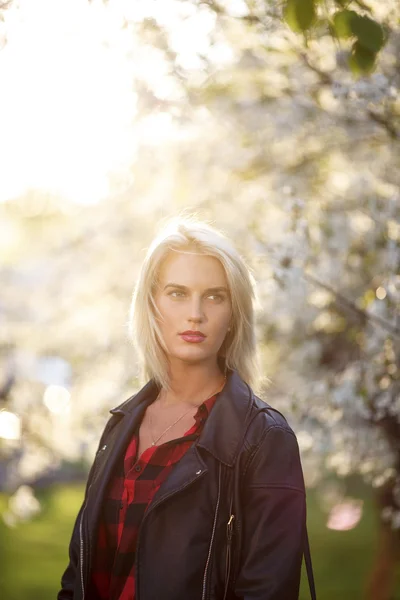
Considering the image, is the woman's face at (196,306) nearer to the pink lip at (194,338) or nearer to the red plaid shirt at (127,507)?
the pink lip at (194,338)

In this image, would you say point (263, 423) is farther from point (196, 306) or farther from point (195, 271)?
point (195, 271)

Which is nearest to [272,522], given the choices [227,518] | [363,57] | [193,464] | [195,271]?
[227,518]

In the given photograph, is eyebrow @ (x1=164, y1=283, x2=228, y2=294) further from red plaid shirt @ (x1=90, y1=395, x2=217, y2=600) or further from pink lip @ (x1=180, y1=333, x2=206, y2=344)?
red plaid shirt @ (x1=90, y1=395, x2=217, y2=600)

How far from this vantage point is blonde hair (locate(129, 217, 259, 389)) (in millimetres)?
2611

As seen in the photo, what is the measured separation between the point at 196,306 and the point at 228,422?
15.2 inches

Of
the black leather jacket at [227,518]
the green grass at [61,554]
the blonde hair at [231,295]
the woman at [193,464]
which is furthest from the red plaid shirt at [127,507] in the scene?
the green grass at [61,554]

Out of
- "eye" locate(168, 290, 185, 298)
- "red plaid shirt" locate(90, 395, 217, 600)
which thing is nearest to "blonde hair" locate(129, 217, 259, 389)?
"eye" locate(168, 290, 185, 298)

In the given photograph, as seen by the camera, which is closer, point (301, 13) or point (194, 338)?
point (301, 13)

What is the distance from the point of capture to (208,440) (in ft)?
7.77

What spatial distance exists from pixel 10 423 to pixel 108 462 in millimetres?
7240

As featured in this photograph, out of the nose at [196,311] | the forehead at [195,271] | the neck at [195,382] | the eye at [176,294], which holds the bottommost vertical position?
the neck at [195,382]

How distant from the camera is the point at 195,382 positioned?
2678 millimetres

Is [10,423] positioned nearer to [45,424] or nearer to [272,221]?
[45,424]

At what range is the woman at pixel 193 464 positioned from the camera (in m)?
2.24
